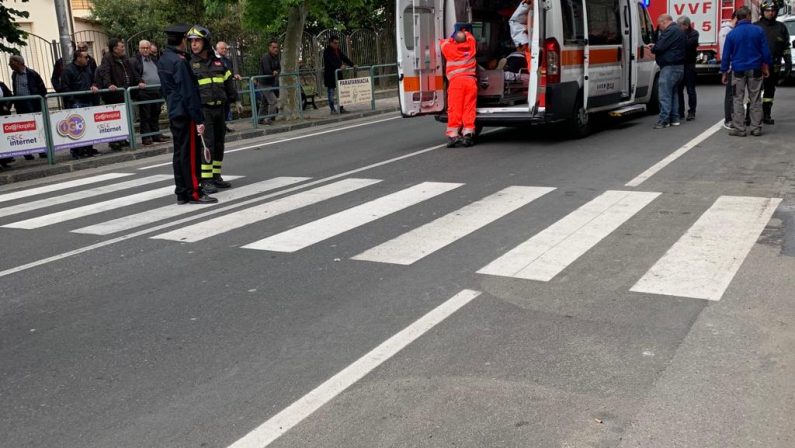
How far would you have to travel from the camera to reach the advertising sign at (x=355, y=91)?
2008 cm

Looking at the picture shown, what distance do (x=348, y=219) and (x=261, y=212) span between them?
110cm

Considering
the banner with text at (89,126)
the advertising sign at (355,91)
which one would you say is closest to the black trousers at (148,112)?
the banner with text at (89,126)

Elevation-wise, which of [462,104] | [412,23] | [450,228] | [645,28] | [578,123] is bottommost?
[450,228]

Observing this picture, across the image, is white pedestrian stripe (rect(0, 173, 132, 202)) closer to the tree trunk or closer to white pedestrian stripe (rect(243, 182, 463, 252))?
white pedestrian stripe (rect(243, 182, 463, 252))

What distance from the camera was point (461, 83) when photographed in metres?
12.4

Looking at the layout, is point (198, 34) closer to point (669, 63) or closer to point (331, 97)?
point (669, 63)

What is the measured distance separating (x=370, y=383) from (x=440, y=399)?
0.41m

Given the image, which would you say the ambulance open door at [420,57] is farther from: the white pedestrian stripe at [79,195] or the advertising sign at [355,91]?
the advertising sign at [355,91]

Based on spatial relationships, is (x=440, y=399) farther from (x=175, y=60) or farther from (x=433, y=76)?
(x=433, y=76)

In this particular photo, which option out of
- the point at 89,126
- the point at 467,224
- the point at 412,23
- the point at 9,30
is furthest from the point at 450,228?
the point at 9,30

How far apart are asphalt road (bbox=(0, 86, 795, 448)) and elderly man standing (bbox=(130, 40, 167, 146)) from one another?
5.52m

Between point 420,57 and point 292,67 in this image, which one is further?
point 292,67

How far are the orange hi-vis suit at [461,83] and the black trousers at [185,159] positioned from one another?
4.53m

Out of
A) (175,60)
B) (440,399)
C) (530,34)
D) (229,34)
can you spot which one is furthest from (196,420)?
(229,34)
